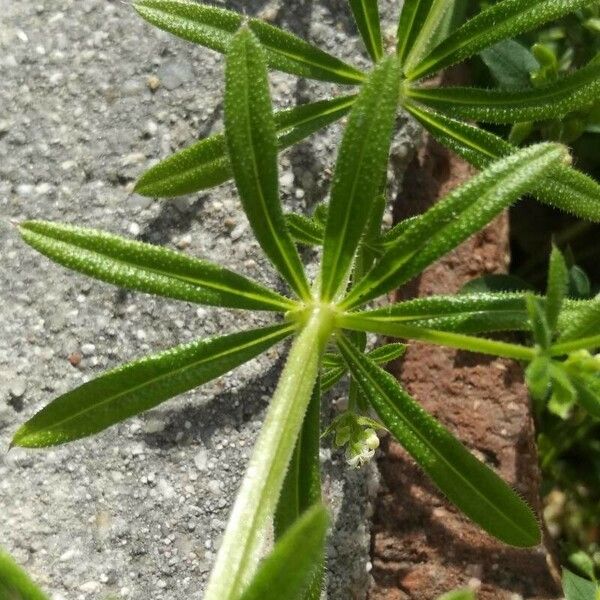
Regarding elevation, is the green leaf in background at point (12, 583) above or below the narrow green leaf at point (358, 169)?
below

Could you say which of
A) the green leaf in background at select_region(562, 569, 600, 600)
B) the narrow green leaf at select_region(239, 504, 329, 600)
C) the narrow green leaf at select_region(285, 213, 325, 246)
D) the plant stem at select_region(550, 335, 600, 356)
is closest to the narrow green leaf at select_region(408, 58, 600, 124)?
the narrow green leaf at select_region(285, 213, 325, 246)

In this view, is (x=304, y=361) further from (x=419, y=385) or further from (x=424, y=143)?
(x=424, y=143)

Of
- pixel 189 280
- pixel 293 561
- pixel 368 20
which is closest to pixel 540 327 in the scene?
pixel 293 561

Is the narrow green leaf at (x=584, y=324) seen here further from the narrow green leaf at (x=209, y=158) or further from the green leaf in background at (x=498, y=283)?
the green leaf in background at (x=498, y=283)

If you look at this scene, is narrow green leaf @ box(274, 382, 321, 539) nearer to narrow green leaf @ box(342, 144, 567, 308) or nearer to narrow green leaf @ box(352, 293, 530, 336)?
narrow green leaf @ box(352, 293, 530, 336)

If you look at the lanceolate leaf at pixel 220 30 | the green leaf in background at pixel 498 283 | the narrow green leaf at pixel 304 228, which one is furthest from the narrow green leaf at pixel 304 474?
the green leaf in background at pixel 498 283

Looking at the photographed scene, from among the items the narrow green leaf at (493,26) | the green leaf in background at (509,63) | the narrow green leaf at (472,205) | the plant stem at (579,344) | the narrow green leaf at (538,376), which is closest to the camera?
the narrow green leaf at (538,376)
